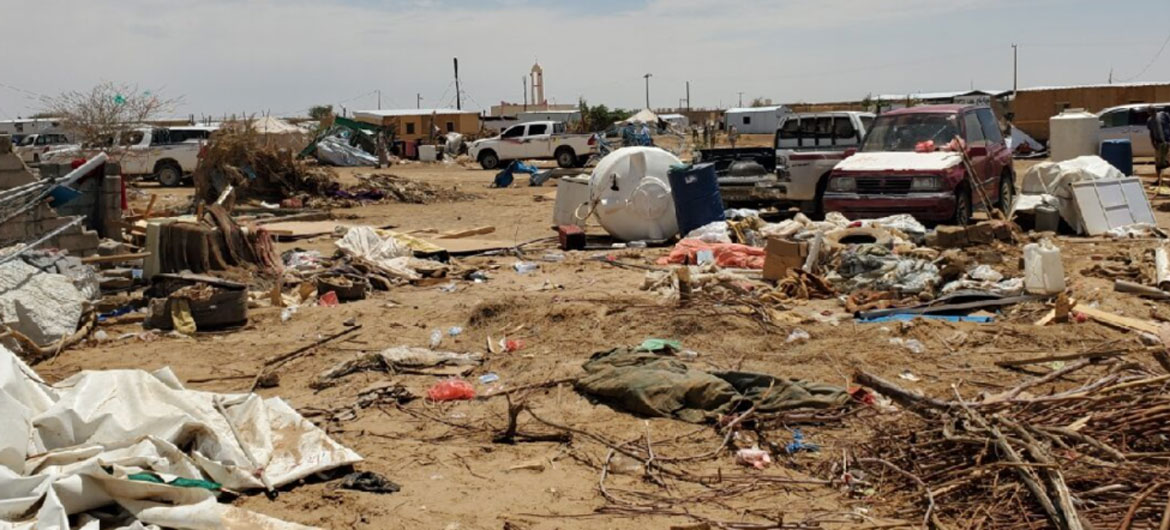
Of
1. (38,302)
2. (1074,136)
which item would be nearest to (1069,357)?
(38,302)

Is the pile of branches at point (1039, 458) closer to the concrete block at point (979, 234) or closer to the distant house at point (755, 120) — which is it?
the concrete block at point (979, 234)

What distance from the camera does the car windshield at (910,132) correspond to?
1452 centimetres

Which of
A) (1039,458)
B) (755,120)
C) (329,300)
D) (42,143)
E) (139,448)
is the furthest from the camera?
(755,120)

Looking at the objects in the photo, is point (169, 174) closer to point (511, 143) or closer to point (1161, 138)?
point (511, 143)

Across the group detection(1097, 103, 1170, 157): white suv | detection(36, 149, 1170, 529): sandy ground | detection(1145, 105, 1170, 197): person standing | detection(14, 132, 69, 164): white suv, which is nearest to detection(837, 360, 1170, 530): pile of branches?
detection(36, 149, 1170, 529): sandy ground

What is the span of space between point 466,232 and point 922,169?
22.3 feet

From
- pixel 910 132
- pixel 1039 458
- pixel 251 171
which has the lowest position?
pixel 1039 458

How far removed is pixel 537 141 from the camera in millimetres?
34688

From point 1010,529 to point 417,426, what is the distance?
11.8ft

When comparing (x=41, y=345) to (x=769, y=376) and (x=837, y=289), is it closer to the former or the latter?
(x=769, y=376)

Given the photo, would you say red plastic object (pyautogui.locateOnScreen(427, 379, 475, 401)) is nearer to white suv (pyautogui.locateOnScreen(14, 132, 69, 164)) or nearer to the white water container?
the white water container

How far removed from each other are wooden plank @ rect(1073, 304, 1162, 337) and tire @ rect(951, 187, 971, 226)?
4.49m

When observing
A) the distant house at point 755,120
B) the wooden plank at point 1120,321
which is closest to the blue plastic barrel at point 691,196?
the wooden plank at point 1120,321

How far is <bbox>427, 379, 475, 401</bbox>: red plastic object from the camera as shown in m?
7.32
